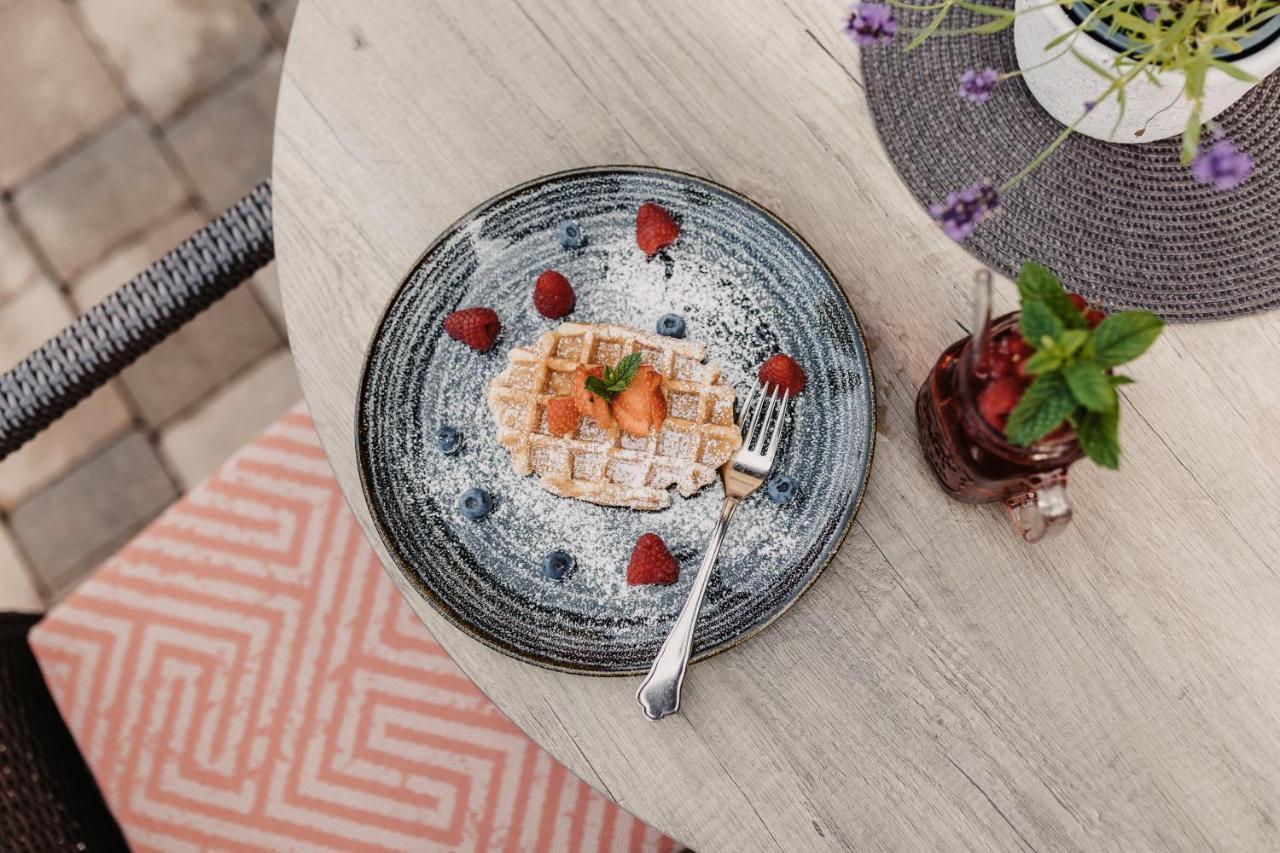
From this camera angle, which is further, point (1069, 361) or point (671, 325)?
point (671, 325)

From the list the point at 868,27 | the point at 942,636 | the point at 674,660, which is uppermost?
the point at 868,27

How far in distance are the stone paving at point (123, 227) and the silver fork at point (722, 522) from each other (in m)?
1.25

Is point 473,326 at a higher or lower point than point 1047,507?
higher

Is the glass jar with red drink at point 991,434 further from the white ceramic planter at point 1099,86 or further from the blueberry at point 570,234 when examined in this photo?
the blueberry at point 570,234

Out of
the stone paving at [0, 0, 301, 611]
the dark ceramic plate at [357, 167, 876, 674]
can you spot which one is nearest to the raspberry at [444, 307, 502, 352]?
the dark ceramic plate at [357, 167, 876, 674]

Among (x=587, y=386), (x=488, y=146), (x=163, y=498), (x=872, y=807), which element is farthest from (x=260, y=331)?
(x=872, y=807)

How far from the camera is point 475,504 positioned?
3.21ft

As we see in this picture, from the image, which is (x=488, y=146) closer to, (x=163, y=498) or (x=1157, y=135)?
(x=1157, y=135)

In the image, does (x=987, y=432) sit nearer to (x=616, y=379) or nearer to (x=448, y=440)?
(x=616, y=379)

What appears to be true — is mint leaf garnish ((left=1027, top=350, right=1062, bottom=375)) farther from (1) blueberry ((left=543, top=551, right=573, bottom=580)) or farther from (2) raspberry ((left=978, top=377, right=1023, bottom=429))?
(1) blueberry ((left=543, top=551, right=573, bottom=580))

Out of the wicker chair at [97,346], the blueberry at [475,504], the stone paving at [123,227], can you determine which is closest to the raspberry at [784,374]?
the blueberry at [475,504]

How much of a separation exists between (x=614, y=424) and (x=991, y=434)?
1.30 ft

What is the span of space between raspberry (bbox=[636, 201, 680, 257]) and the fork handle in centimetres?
32

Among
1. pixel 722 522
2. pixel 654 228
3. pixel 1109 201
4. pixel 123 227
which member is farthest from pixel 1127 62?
pixel 123 227
